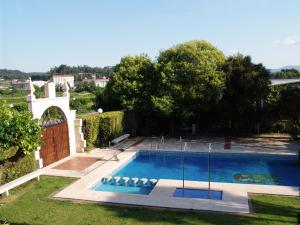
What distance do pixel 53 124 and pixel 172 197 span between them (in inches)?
366

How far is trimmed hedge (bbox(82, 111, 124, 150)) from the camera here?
70.9 ft

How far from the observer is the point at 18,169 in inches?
569

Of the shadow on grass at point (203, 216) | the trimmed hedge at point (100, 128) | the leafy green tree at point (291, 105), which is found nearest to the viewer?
the shadow on grass at point (203, 216)

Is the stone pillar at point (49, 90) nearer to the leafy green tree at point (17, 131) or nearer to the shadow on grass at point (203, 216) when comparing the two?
the leafy green tree at point (17, 131)

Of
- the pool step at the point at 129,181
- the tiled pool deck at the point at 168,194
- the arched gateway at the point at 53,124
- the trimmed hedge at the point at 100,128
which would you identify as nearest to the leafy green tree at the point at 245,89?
the trimmed hedge at the point at 100,128

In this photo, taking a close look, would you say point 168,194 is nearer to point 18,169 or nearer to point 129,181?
point 129,181

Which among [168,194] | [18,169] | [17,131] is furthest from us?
[18,169]

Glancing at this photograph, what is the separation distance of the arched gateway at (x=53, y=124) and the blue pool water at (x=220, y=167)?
3.89 metres

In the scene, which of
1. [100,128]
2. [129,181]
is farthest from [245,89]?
[129,181]

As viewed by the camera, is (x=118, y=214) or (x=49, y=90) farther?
(x=49, y=90)

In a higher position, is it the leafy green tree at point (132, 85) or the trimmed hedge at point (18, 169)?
the leafy green tree at point (132, 85)

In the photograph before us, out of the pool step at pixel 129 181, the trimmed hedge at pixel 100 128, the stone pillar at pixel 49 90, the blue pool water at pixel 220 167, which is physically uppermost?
the stone pillar at pixel 49 90

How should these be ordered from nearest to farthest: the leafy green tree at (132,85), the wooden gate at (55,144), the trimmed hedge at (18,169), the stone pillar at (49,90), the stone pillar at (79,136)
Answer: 1. the trimmed hedge at (18,169)
2. the wooden gate at (55,144)
3. the stone pillar at (49,90)
4. the stone pillar at (79,136)
5. the leafy green tree at (132,85)

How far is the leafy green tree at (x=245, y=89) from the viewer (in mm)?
24078
